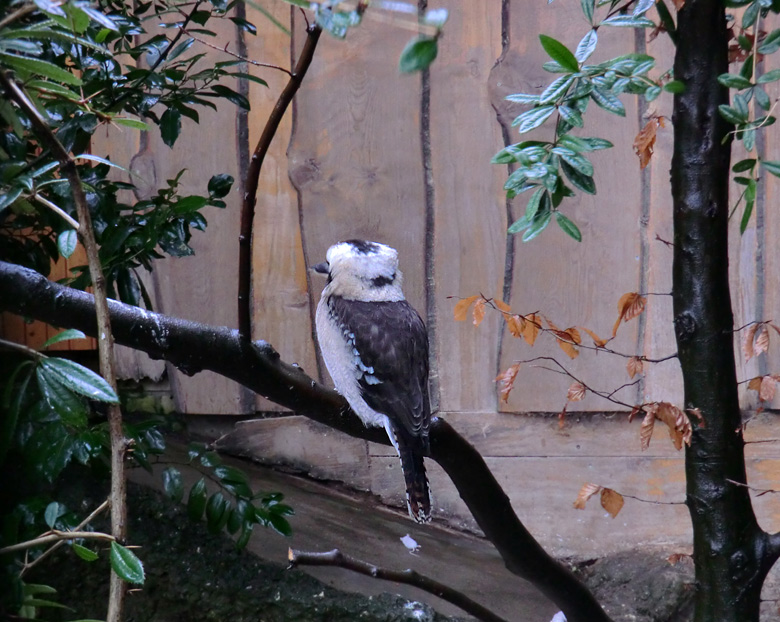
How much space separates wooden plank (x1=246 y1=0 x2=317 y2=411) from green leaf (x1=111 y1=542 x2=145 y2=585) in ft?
6.41

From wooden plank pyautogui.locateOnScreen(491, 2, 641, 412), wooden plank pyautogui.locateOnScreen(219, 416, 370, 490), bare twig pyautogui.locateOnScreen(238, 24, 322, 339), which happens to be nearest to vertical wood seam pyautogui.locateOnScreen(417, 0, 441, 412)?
wooden plank pyautogui.locateOnScreen(491, 2, 641, 412)

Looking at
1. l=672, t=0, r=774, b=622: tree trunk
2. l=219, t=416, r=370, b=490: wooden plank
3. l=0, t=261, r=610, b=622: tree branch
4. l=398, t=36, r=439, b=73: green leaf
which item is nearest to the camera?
l=398, t=36, r=439, b=73: green leaf

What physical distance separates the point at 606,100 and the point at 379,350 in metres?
1.02

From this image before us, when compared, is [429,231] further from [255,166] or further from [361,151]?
[255,166]

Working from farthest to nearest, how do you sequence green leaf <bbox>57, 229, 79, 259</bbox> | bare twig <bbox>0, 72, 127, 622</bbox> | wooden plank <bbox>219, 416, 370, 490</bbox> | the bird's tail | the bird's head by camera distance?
wooden plank <bbox>219, 416, 370, 490</bbox> → the bird's head → the bird's tail → green leaf <bbox>57, 229, 79, 259</bbox> → bare twig <bbox>0, 72, 127, 622</bbox>

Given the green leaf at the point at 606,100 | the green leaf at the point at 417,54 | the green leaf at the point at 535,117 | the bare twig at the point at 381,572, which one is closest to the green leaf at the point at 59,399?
the green leaf at the point at 417,54

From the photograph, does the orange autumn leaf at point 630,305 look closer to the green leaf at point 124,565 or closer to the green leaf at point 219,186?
the green leaf at point 219,186

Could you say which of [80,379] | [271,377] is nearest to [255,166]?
[271,377]

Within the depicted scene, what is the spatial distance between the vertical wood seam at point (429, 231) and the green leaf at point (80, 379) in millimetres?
1863

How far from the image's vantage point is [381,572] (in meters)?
1.34

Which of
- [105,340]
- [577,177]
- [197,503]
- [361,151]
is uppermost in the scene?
[361,151]

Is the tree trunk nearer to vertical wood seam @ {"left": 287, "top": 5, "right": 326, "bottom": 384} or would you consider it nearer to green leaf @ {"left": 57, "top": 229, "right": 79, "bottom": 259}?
green leaf @ {"left": 57, "top": 229, "right": 79, "bottom": 259}

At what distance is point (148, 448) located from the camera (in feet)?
5.57

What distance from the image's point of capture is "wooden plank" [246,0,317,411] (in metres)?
2.59
